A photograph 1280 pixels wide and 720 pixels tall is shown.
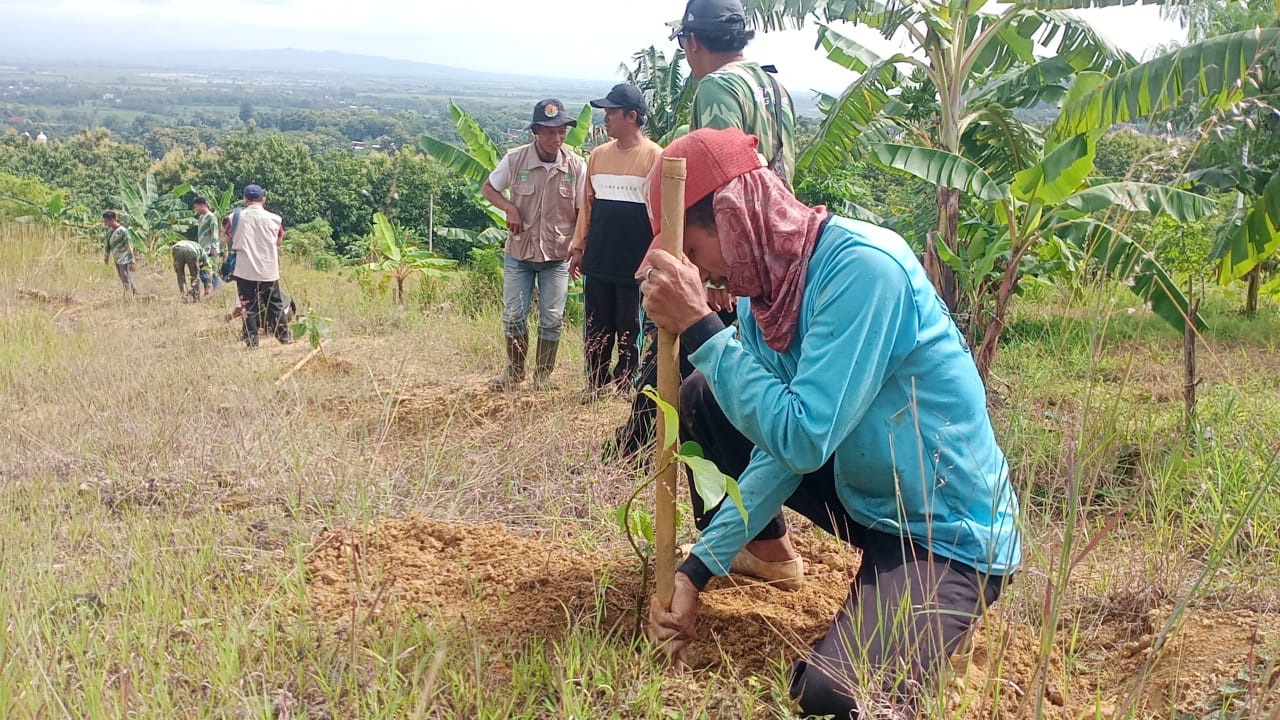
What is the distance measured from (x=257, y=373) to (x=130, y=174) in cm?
4482

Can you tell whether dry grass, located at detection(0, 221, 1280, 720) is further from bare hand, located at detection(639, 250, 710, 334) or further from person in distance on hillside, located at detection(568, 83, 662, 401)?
bare hand, located at detection(639, 250, 710, 334)

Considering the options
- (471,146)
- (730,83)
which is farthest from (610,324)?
(471,146)

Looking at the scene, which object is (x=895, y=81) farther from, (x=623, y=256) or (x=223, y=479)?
(x=223, y=479)

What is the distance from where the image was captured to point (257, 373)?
544 cm

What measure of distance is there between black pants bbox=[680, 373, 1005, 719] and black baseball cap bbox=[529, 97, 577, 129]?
3.64 metres

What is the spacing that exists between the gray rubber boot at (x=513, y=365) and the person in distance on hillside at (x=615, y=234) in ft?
1.87

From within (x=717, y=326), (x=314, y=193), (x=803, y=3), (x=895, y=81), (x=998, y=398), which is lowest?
(x=314, y=193)

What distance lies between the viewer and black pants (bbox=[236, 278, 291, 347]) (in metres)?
8.09

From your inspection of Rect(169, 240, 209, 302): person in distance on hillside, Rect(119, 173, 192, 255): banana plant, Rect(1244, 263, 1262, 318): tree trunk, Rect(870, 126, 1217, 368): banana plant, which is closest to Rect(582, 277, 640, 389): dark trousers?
Rect(870, 126, 1217, 368): banana plant

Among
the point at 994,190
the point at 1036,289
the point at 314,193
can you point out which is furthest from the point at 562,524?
the point at 314,193

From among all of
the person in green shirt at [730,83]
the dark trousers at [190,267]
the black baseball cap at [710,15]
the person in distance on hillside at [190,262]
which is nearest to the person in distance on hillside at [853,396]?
the person in green shirt at [730,83]

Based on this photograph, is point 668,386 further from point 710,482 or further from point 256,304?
point 256,304

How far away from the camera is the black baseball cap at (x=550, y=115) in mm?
5492

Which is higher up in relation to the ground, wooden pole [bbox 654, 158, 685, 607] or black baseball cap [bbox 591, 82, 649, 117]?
black baseball cap [bbox 591, 82, 649, 117]
